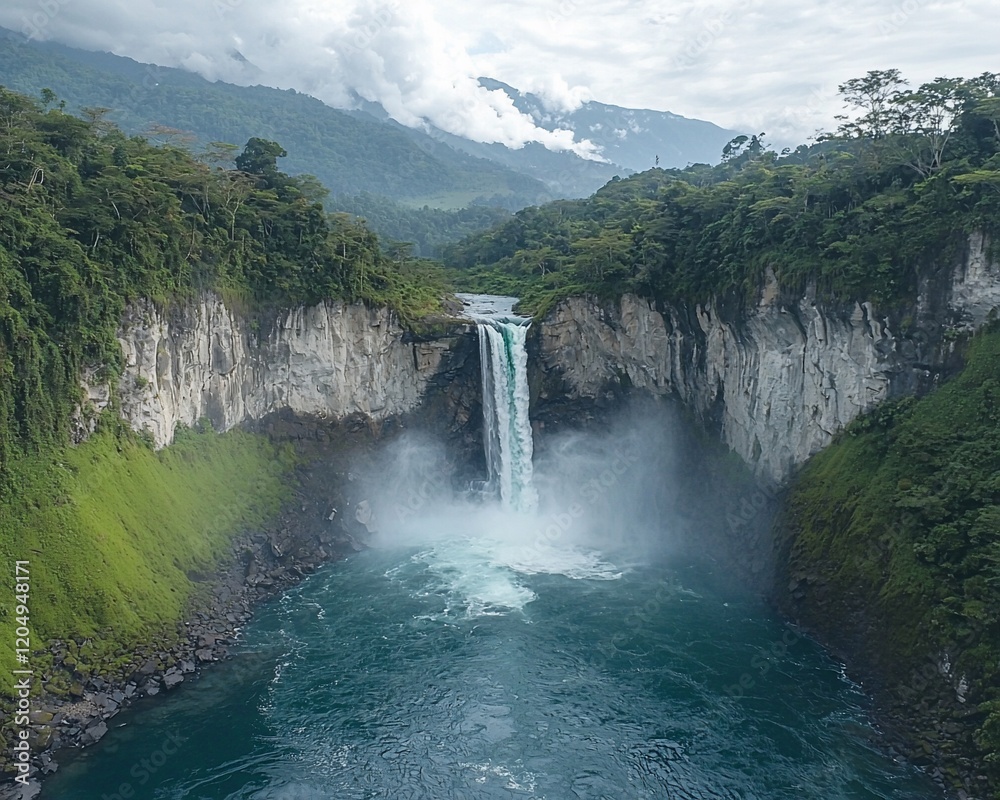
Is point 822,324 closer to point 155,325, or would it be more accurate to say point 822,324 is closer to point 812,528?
point 812,528

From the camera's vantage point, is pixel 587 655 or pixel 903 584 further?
pixel 587 655

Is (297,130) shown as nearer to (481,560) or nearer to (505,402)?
(505,402)

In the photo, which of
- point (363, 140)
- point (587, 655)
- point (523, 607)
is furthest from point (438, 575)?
point (363, 140)

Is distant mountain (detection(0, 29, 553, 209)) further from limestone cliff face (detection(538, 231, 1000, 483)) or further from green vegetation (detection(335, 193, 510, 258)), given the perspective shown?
limestone cliff face (detection(538, 231, 1000, 483))

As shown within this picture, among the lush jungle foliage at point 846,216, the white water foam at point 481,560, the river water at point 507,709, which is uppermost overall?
the lush jungle foliage at point 846,216

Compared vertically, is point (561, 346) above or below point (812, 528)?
above

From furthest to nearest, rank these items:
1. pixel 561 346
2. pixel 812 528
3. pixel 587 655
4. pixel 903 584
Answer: pixel 561 346 → pixel 812 528 → pixel 587 655 → pixel 903 584

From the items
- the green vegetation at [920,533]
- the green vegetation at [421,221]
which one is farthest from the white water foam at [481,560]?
the green vegetation at [421,221]

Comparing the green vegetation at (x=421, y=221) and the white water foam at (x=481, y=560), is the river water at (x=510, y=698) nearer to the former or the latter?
the white water foam at (x=481, y=560)
